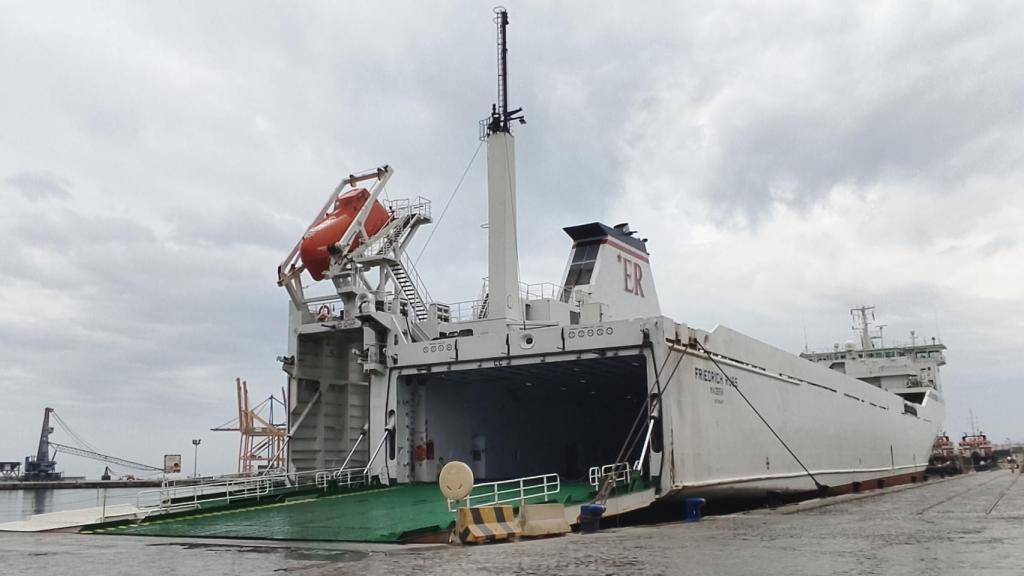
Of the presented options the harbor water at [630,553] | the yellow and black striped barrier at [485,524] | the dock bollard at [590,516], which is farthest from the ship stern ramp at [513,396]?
the harbor water at [630,553]

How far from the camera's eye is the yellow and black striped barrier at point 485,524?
1124 centimetres

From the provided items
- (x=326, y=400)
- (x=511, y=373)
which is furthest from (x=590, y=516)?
(x=326, y=400)

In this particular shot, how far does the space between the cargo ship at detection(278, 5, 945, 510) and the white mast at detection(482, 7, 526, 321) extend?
0.14 ft

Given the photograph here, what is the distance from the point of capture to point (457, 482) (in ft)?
39.0

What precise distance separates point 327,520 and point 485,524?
10.7 ft

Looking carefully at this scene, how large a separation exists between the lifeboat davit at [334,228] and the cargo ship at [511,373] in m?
0.04

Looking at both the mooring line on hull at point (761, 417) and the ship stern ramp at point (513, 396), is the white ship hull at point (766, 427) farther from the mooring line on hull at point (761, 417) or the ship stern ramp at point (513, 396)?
the ship stern ramp at point (513, 396)

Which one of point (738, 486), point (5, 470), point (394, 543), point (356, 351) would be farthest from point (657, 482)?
point (5, 470)

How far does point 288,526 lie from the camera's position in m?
12.9

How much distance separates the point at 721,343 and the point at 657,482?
15.0 ft

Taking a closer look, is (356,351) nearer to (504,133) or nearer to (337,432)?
(337,432)

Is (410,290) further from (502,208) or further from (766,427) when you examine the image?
(766,427)

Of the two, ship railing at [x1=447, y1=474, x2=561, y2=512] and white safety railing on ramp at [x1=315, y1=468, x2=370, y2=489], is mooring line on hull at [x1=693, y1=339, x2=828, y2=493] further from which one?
white safety railing on ramp at [x1=315, y1=468, x2=370, y2=489]

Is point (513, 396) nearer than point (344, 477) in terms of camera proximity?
No
